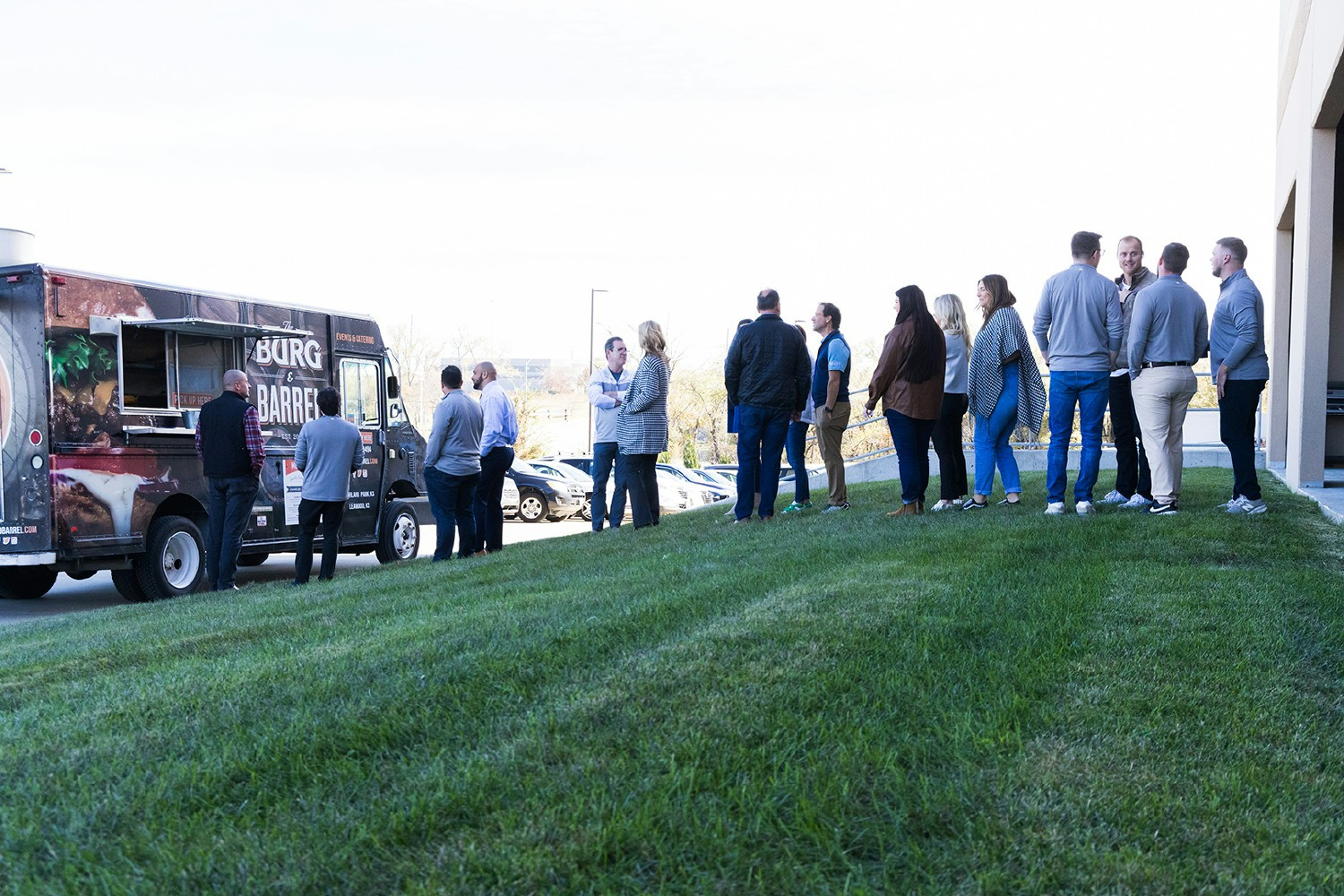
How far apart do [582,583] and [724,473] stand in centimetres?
3039

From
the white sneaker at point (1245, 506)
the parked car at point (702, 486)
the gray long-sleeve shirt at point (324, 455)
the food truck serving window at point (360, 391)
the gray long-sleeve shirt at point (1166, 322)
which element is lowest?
the parked car at point (702, 486)

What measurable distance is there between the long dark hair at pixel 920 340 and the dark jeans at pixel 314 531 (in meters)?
5.02

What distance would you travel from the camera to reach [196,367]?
39.1ft

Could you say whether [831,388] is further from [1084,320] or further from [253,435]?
[253,435]

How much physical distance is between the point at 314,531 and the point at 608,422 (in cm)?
303

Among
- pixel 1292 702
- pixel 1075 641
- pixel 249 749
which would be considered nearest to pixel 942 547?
pixel 1075 641

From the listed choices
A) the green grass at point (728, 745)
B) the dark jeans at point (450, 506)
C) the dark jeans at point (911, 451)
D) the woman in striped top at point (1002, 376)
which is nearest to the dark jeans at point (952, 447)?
the dark jeans at point (911, 451)

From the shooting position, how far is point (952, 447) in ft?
31.8

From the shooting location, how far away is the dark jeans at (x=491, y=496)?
442 inches

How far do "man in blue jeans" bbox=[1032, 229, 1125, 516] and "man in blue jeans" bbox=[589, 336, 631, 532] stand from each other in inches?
169

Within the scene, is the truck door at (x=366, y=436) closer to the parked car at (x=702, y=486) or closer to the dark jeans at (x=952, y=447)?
the dark jeans at (x=952, y=447)

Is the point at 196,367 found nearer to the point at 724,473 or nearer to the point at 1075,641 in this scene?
the point at 1075,641

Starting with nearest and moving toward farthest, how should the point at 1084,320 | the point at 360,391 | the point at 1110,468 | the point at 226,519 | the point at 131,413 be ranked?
the point at 1084,320 < the point at 226,519 < the point at 131,413 < the point at 360,391 < the point at 1110,468

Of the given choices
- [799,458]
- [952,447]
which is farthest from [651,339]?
[952,447]
